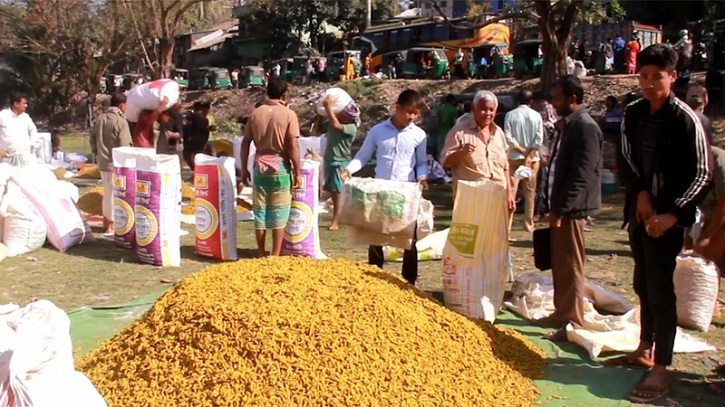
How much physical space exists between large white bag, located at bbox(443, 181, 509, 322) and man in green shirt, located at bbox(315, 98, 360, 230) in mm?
3511

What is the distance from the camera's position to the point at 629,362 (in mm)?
4320

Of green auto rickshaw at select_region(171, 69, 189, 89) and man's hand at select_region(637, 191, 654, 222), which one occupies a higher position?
green auto rickshaw at select_region(171, 69, 189, 89)

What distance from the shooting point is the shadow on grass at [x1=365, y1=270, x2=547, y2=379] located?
4.12 m

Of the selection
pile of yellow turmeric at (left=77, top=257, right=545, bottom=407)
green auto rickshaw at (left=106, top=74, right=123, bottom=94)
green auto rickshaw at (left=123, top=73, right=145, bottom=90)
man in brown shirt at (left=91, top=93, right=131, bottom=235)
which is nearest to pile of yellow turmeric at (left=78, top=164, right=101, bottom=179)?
man in brown shirt at (left=91, top=93, right=131, bottom=235)

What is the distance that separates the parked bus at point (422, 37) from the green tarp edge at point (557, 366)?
90.2 ft

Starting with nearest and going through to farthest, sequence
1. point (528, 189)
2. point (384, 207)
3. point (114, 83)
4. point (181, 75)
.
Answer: point (384, 207), point (528, 189), point (114, 83), point (181, 75)

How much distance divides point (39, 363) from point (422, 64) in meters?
28.8

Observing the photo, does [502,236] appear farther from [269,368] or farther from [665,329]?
[269,368]

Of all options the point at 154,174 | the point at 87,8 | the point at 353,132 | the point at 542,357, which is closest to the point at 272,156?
the point at 154,174

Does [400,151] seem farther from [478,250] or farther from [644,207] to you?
[644,207]

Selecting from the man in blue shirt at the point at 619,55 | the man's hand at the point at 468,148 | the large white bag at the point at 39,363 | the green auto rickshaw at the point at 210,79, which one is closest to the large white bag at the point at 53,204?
the man's hand at the point at 468,148

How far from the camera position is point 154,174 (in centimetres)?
661

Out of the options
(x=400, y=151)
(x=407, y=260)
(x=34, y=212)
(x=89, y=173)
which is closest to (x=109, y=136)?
(x=34, y=212)

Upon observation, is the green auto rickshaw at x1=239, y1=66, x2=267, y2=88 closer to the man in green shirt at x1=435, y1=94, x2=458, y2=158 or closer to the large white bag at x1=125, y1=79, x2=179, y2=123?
the man in green shirt at x1=435, y1=94, x2=458, y2=158
